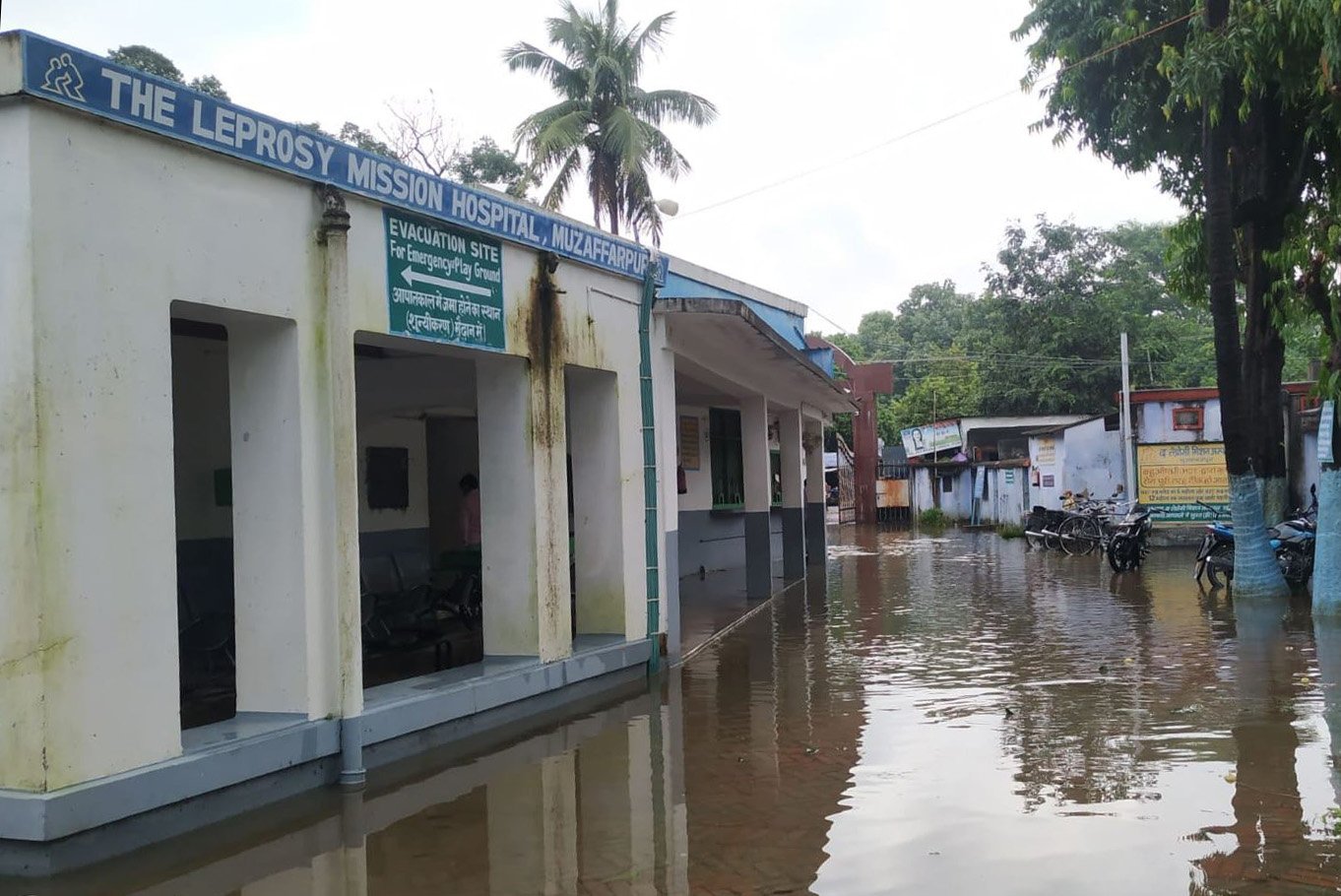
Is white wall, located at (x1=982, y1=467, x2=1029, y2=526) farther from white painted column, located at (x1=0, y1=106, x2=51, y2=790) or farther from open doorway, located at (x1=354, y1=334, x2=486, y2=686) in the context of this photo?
white painted column, located at (x1=0, y1=106, x2=51, y2=790)

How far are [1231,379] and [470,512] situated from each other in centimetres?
880

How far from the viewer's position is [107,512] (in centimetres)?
530

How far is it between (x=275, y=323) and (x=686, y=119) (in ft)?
60.2

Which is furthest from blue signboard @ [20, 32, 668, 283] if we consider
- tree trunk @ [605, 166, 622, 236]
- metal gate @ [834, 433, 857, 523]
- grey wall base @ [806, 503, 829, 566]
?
metal gate @ [834, 433, 857, 523]

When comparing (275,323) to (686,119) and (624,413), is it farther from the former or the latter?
(686,119)

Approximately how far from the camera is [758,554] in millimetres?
16641

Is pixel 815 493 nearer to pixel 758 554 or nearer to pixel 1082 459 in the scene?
pixel 758 554

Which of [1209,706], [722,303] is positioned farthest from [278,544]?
[1209,706]

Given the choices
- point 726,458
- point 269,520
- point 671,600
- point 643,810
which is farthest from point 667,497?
point 726,458

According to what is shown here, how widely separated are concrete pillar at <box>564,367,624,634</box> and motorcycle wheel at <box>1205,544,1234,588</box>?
9.35m

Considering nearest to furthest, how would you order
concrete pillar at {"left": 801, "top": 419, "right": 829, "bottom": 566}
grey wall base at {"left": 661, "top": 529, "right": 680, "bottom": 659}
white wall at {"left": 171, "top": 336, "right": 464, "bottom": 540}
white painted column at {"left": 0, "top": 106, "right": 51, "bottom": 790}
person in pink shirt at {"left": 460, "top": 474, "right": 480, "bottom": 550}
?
white painted column at {"left": 0, "top": 106, "right": 51, "bottom": 790} < white wall at {"left": 171, "top": 336, "right": 464, "bottom": 540} < grey wall base at {"left": 661, "top": 529, "right": 680, "bottom": 659} < person in pink shirt at {"left": 460, "top": 474, "right": 480, "bottom": 550} < concrete pillar at {"left": 801, "top": 419, "right": 829, "bottom": 566}

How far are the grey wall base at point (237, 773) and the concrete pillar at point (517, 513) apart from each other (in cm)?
35

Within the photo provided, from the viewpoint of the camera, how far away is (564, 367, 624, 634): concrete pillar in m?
9.84

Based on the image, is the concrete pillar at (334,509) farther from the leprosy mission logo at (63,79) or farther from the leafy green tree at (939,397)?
the leafy green tree at (939,397)
